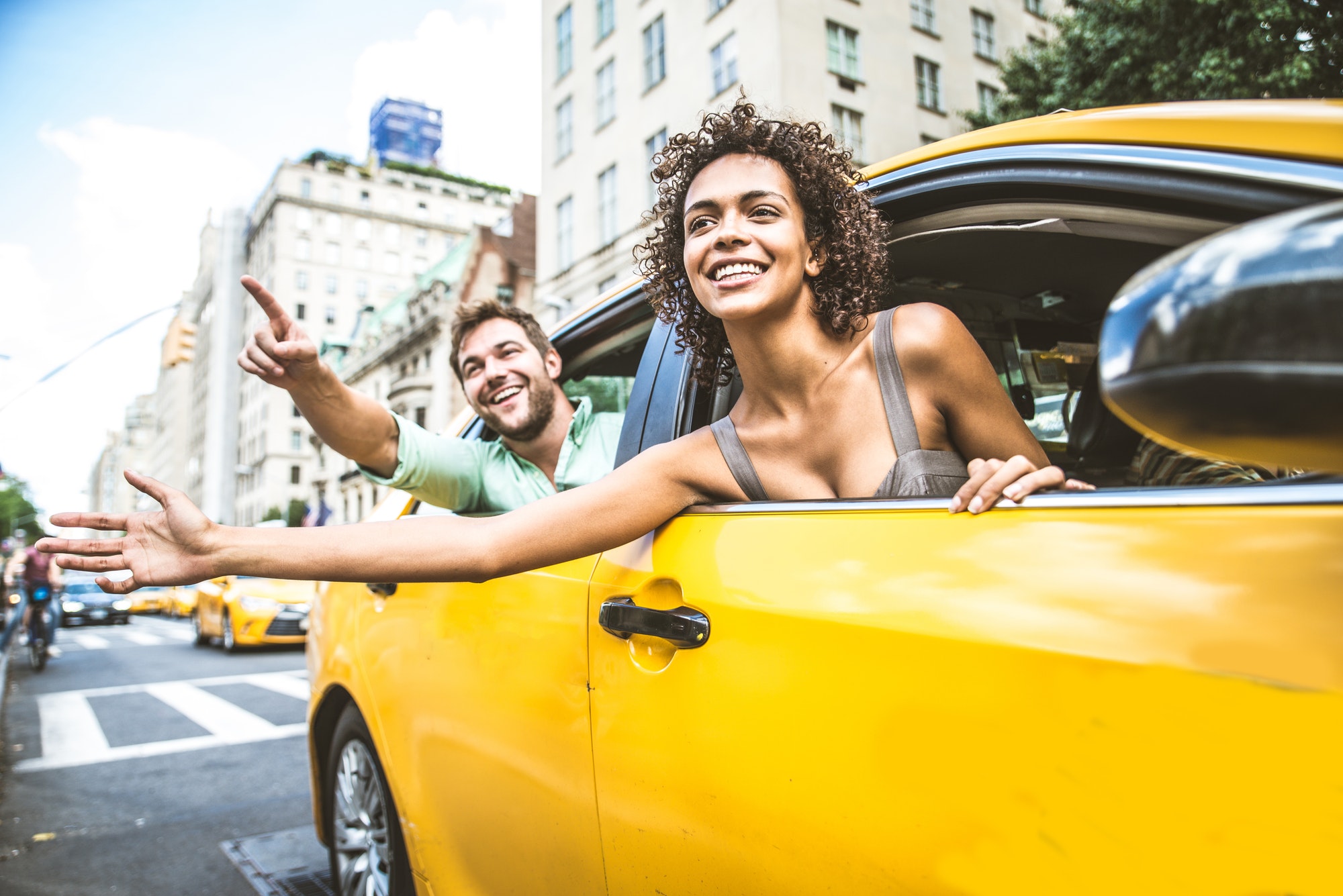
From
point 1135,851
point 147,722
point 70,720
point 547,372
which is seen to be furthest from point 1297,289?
point 70,720

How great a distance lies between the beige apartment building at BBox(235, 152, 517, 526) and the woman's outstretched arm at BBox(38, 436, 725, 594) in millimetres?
72398

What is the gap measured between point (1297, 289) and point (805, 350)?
1.15 metres

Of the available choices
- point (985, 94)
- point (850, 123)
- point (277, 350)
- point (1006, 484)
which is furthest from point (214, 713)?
A: point (985, 94)

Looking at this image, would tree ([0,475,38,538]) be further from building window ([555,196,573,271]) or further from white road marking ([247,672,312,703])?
white road marking ([247,672,312,703])

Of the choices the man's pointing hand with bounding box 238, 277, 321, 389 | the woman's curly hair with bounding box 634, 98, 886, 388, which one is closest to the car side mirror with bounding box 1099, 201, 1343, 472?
the woman's curly hair with bounding box 634, 98, 886, 388

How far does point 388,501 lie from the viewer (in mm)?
3062

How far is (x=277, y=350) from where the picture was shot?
2.10m

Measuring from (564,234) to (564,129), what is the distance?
11.9ft

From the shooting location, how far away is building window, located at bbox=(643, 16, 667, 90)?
2355cm

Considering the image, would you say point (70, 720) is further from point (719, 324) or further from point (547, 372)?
point (719, 324)

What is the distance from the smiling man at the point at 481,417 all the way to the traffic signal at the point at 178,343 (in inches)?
563

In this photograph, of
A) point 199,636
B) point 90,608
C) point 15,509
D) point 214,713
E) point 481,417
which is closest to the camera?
point 481,417

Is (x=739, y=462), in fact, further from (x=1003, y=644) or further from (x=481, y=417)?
(x=481, y=417)

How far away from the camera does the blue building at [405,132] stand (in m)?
101
